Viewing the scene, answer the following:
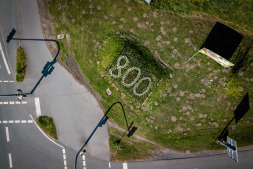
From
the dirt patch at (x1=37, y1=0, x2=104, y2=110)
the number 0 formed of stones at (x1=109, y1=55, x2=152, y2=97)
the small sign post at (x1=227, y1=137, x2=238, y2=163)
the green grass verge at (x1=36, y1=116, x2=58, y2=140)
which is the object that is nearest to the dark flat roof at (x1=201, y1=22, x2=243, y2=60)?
the number 0 formed of stones at (x1=109, y1=55, x2=152, y2=97)

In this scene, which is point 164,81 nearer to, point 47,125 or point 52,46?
point 52,46

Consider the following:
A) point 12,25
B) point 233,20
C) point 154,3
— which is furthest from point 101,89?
point 233,20

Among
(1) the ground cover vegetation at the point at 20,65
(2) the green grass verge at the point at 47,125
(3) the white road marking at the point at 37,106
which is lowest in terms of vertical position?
(2) the green grass verge at the point at 47,125

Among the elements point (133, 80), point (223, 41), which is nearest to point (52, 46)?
point (133, 80)

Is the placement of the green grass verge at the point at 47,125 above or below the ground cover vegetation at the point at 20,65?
below

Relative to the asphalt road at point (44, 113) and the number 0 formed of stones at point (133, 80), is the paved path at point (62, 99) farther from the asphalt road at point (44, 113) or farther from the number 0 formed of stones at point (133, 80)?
the number 0 formed of stones at point (133, 80)

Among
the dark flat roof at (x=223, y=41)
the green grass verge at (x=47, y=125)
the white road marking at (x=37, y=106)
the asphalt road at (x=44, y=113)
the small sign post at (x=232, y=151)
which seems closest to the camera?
the small sign post at (x=232, y=151)

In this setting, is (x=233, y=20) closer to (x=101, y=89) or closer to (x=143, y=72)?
(x=143, y=72)

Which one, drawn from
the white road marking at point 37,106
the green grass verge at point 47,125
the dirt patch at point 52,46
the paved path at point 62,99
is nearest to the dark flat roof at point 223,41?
the dirt patch at point 52,46
